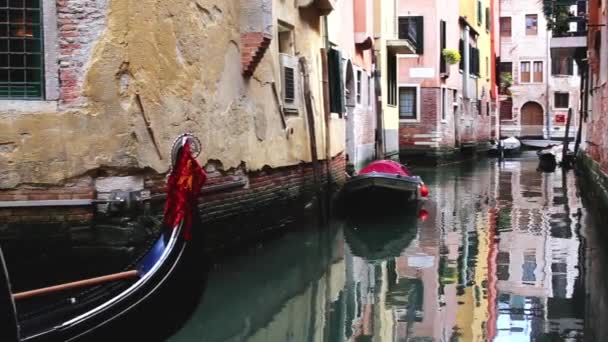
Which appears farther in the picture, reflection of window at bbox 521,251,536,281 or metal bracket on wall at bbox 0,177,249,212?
reflection of window at bbox 521,251,536,281

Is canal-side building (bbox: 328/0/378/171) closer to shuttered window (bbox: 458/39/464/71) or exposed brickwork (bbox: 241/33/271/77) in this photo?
exposed brickwork (bbox: 241/33/271/77)

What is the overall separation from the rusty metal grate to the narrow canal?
1972 mm

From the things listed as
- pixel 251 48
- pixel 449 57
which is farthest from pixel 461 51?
pixel 251 48

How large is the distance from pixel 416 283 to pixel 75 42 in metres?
3.14

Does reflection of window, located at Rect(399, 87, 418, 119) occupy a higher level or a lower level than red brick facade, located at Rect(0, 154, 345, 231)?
higher

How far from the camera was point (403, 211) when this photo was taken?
11992 mm

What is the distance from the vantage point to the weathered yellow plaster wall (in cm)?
623

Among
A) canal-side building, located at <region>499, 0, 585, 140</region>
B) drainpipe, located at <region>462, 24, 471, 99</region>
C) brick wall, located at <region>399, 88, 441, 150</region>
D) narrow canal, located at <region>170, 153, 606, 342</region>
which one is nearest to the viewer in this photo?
narrow canal, located at <region>170, 153, 606, 342</region>

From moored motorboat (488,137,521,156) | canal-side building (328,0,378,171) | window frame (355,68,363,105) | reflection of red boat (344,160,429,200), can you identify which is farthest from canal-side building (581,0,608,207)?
moored motorboat (488,137,521,156)

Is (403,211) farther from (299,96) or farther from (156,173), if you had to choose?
(156,173)

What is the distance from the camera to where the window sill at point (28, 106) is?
615 centimetres

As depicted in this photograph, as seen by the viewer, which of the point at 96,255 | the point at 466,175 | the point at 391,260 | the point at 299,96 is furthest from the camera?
the point at 466,175

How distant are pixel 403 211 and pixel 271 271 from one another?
4.53 metres

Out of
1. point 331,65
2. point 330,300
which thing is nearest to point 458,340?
point 330,300
